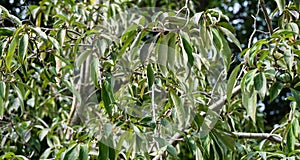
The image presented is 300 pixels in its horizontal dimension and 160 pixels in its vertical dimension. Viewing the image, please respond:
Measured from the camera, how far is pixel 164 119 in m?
1.17

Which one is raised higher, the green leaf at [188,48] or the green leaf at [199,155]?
the green leaf at [188,48]

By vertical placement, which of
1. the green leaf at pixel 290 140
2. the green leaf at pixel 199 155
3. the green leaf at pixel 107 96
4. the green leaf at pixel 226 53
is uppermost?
the green leaf at pixel 226 53

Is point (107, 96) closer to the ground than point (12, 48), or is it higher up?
closer to the ground

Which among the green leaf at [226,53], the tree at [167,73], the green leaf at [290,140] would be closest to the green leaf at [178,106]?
the tree at [167,73]

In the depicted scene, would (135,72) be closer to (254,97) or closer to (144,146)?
(144,146)

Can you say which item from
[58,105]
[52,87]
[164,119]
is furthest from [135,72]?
[58,105]

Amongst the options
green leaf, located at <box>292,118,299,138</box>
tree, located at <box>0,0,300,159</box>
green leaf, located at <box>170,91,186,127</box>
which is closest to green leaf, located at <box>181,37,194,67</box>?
tree, located at <box>0,0,300,159</box>

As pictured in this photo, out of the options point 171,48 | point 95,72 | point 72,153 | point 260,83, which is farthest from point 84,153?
point 260,83

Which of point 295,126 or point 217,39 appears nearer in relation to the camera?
point 217,39

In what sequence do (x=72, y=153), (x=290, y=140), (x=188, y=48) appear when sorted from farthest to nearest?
(x=290, y=140) < (x=72, y=153) < (x=188, y=48)

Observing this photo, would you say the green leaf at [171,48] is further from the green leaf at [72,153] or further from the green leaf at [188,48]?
the green leaf at [72,153]

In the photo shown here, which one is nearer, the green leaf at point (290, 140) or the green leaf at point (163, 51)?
the green leaf at point (163, 51)

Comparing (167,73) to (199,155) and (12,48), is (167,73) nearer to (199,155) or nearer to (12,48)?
(199,155)

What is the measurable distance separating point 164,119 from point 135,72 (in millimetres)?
188
